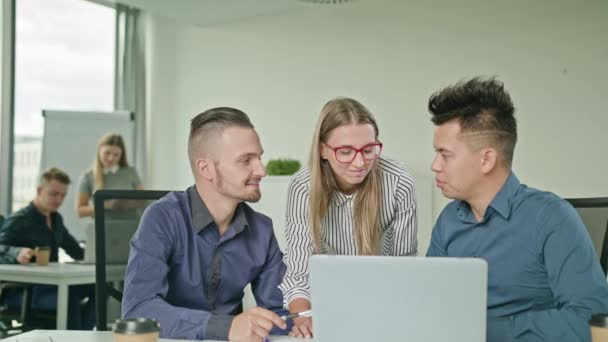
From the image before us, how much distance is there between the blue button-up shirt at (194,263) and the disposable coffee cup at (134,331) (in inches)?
20.3

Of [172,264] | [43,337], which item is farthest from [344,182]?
[43,337]

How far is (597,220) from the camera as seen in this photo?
2.13 metres

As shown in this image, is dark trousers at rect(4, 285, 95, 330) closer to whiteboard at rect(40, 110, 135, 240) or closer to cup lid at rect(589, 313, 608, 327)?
whiteboard at rect(40, 110, 135, 240)

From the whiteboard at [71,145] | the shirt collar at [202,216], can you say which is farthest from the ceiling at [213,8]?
the shirt collar at [202,216]

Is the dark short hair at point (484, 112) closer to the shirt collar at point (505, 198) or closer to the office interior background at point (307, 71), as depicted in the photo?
the shirt collar at point (505, 198)

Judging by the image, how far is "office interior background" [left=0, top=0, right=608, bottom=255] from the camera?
19.7ft

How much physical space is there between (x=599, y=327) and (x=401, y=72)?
5642 millimetres

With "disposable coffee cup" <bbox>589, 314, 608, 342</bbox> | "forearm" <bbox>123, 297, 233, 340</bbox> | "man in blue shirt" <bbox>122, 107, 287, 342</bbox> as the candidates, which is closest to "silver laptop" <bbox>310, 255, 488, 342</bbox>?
"disposable coffee cup" <bbox>589, 314, 608, 342</bbox>

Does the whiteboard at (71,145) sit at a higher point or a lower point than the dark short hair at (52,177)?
higher

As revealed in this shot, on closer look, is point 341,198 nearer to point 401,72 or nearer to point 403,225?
point 403,225

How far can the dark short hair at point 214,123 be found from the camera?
213 cm

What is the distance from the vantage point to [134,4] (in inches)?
279

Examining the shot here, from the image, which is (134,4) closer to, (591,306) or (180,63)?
(180,63)

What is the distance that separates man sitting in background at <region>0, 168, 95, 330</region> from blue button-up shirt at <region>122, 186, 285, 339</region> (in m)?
2.66
